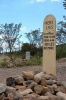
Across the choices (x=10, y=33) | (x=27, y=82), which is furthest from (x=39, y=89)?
(x=10, y=33)

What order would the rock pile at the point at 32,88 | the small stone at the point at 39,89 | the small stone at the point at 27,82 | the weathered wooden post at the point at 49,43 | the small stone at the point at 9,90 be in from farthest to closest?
1. the weathered wooden post at the point at 49,43
2. the small stone at the point at 27,82
3. the small stone at the point at 39,89
4. the small stone at the point at 9,90
5. the rock pile at the point at 32,88

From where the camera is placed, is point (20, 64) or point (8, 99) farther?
point (20, 64)

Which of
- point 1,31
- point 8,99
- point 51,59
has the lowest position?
point 8,99

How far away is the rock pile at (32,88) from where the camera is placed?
22.7 feet

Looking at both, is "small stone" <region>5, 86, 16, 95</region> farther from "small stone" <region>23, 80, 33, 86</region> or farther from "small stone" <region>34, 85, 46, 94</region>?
"small stone" <region>23, 80, 33, 86</region>

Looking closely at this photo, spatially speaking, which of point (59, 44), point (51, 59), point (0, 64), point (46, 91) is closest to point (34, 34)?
point (59, 44)

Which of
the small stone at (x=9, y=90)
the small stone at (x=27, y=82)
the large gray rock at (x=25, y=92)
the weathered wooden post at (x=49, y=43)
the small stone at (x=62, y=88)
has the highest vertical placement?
the weathered wooden post at (x=49, y=43)

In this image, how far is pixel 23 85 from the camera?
7.95 meters

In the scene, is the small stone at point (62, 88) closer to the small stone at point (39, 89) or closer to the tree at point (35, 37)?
the small stone at point (39, 89)

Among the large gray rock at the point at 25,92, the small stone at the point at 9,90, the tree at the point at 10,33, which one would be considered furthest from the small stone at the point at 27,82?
the tree at the point at 10,33

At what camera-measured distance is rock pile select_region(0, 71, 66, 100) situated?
691 cm

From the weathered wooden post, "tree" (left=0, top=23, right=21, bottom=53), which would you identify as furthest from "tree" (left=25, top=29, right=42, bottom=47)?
the weathered wooden post

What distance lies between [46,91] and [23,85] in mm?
672

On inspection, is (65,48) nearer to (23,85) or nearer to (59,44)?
(59,44)
